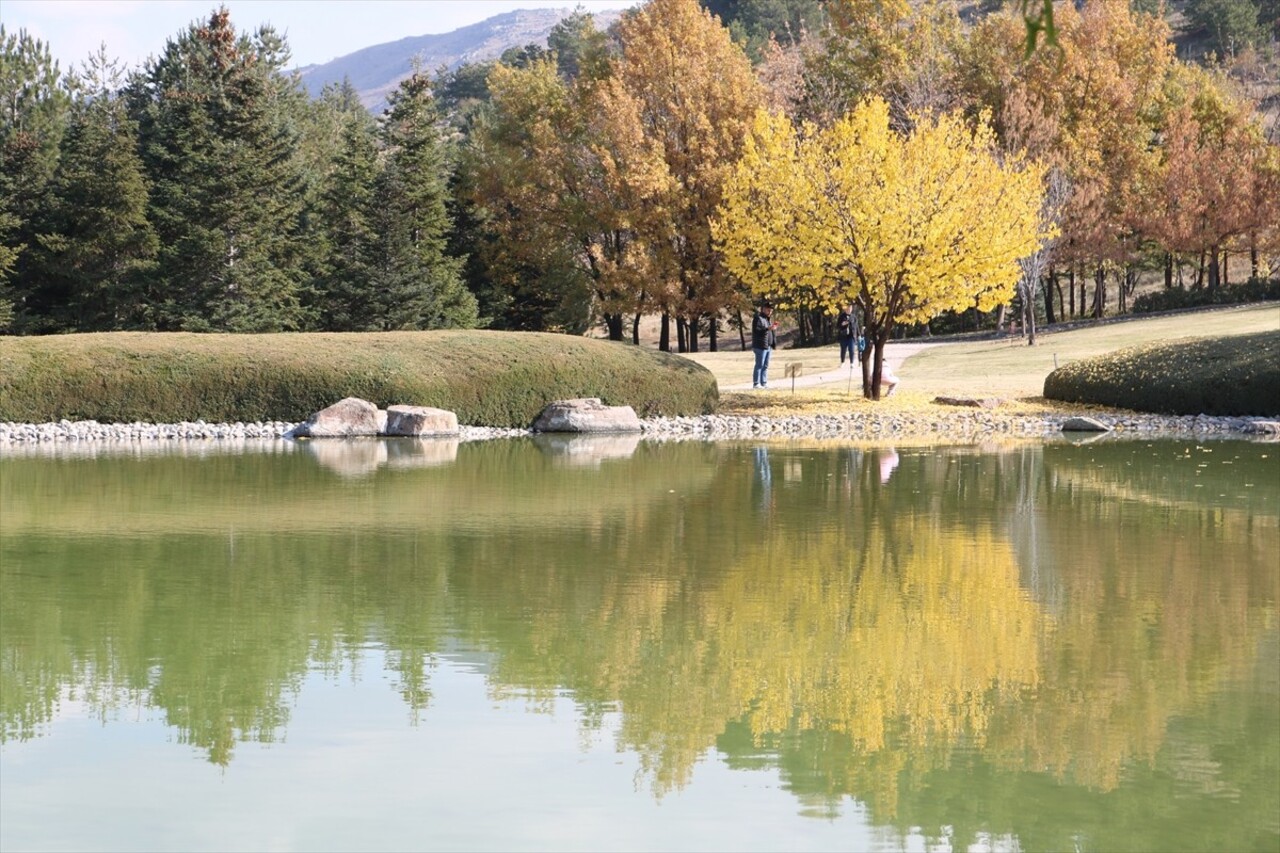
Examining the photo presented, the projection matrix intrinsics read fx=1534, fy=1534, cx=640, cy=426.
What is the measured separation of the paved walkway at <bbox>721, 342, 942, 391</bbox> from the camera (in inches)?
1313

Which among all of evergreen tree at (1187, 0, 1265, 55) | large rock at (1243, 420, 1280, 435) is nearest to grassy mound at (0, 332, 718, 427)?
large rock at (1243, 420, 1280, 435)

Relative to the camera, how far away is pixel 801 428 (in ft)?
85.3

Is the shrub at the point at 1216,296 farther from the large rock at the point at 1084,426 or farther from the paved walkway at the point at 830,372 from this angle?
the large rock at the point at 1084,426

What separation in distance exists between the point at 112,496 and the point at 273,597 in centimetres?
655

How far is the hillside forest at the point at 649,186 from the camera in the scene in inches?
1071

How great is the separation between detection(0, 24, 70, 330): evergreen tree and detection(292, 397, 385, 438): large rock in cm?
1793

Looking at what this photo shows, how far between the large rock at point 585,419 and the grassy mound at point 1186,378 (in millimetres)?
8770

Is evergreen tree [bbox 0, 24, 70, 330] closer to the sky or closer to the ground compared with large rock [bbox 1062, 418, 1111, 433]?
closer to the sky

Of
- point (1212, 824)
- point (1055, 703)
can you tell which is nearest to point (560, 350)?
point (1055, 703)

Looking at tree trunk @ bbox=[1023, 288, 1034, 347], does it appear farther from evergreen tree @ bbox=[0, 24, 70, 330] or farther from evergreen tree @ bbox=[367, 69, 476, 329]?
evergreen tree @ bbox=[0, 24, 70, 330]

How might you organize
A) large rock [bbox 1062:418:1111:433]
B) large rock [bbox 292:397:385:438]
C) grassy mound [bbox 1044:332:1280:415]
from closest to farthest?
large rock [bbox 292:397:385:438] < large rock [bbox 1062:418:1111:433] < grassy mound [bbox 1044:332:1280:415]

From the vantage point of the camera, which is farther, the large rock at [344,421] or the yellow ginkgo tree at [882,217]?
the yellow ginkgo tree at [882,217]

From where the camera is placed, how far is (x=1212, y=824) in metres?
6.17

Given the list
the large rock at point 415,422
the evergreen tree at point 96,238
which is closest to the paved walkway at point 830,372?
the large rock at point 415,422
